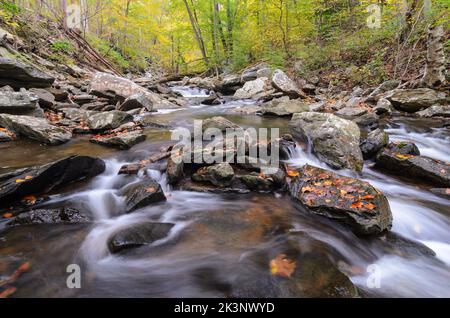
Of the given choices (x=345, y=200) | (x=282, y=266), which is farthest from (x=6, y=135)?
(x=345, y=200)

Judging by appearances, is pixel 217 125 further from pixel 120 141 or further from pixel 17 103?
pixel 17 103

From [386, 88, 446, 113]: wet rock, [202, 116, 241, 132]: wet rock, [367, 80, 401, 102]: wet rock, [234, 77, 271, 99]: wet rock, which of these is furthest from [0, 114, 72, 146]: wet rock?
[367, 80, 401, 102]: wet rock

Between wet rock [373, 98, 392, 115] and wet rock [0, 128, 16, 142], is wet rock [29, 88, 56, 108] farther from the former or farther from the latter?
wet rock [373, 98, 392, 115]

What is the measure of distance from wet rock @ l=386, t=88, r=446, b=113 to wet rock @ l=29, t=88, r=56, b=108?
10.3m

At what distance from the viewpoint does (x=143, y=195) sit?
3.59 meters

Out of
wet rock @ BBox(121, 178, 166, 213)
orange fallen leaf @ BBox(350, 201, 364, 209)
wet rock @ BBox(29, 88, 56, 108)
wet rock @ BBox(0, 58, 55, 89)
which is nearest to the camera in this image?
orange fallen leaf @ BBox(350, 201, 364, 209)

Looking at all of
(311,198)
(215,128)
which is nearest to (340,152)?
(311,198)

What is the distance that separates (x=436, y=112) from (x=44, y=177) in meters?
9.74

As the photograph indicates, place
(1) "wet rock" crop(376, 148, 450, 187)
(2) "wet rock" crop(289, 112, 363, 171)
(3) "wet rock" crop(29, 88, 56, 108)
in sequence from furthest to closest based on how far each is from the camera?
(3) "wet rock" crop(29, 88, 56, 108) → (2) "wet rock" crop(289, 112, 363, 171) → (1) "wet rock" crop(376, 148, 450, 187)

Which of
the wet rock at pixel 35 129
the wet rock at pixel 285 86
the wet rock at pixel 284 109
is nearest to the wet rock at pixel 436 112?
the wet rock at pixel 284 109

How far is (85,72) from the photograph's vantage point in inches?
488

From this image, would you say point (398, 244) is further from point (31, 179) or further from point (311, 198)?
point (31, 179)

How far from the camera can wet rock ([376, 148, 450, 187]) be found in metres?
4.18

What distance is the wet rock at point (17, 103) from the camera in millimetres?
6078
